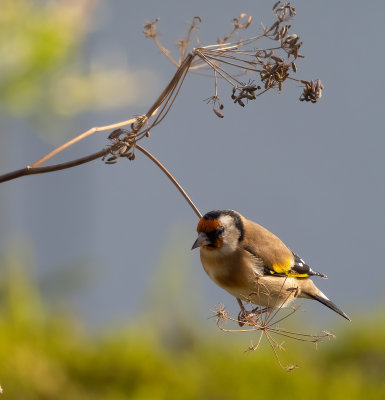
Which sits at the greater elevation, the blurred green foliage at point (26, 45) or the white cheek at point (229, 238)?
the blurred green foliage at point (26, 45)

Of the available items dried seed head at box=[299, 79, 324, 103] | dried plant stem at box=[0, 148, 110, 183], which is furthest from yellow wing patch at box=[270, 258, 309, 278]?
dried plant stem at box=[0, 148, 110, 183]

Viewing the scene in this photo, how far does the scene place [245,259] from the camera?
1.32m

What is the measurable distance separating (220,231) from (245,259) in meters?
0.07

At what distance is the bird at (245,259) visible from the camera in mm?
1219

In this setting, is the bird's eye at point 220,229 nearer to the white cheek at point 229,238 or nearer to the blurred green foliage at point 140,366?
the white cheek at point 229,238

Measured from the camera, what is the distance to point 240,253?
135 cm

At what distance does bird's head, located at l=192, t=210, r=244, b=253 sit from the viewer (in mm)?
1233

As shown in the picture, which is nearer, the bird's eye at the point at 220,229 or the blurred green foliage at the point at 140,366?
the bird's eye at the point at 220,229

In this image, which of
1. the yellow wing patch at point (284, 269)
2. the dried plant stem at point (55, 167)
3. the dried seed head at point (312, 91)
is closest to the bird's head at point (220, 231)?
the yellow wing patch at point (284, 269)

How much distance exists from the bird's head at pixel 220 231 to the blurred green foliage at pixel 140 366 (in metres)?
0.95

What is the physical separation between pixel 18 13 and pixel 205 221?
129 cm

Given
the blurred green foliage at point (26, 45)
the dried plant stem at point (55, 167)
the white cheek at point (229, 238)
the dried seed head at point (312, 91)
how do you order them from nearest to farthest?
the dried plant stem at point (55, 167) → the dried seed head at point (312, 91) → the white cheek at point (229, 238) → the blurred green foliage at point (26, 45)

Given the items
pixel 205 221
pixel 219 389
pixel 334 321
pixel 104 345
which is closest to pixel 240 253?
pixel 205 221

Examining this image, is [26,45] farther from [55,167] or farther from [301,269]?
[55,167]
